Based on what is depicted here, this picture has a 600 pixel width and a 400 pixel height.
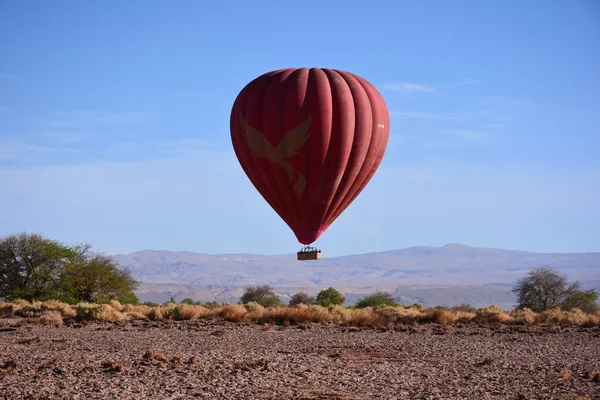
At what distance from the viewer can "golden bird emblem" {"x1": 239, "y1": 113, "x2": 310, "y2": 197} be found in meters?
29.6

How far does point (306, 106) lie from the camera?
29641 millimetres

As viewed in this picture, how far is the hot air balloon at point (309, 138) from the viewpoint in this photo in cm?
2966

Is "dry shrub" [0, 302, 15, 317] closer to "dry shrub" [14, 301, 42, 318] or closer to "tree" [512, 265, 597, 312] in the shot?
"dry shrub" [14, 301, 42, 318]

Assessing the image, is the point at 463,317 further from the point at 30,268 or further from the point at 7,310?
the point at 30,268

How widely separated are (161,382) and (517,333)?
690 inches

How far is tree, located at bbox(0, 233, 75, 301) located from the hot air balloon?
88.6ft

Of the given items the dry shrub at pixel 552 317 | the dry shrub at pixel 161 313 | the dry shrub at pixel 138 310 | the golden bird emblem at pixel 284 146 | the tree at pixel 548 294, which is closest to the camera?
the golden bird emblem at pixel 284 146

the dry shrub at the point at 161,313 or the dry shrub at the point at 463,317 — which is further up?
the dry shrub at the point at 161,313

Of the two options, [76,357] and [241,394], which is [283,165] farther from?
[241,394]

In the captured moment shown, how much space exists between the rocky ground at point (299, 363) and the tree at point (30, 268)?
19.6 m

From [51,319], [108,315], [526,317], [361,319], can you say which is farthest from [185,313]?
[526,317]

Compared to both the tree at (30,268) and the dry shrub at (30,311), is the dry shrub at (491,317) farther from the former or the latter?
the tree at (30,268)

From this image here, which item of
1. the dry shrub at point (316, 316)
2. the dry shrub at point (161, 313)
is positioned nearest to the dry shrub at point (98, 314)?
the dry shrub at point (161, 313)

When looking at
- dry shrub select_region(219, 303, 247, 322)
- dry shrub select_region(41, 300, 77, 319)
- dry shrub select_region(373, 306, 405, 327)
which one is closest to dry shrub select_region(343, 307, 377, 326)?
dry shrub select_region(373, 306, 405, 327)
